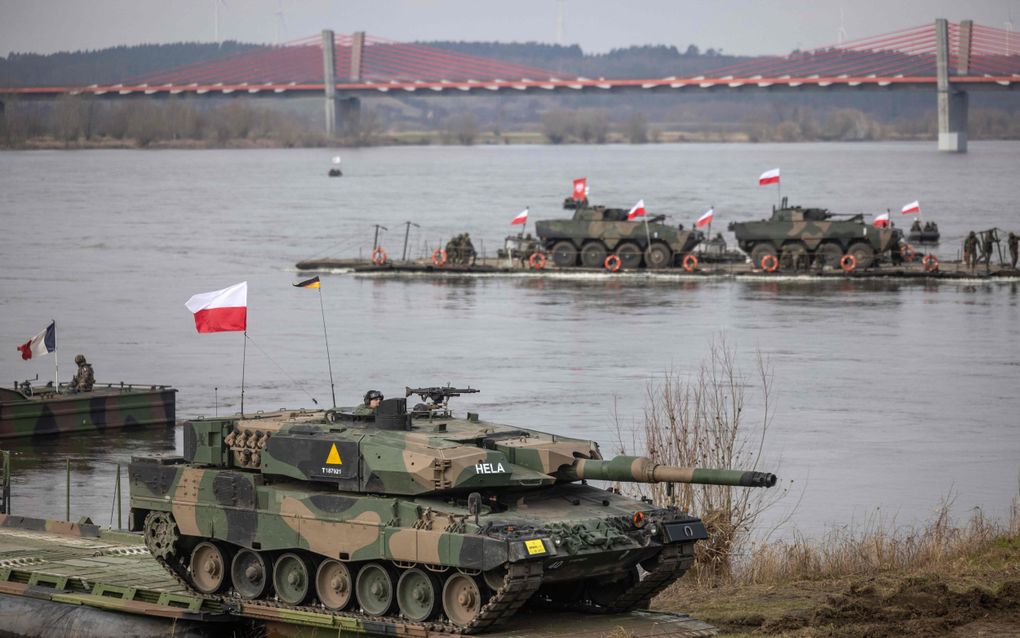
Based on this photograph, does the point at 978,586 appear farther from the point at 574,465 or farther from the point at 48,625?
the point at 48,625

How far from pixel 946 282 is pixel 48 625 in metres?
50.1

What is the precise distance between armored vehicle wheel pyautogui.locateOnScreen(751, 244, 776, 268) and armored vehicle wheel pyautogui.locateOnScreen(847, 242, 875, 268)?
288 cm

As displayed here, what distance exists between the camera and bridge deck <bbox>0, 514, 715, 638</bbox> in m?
17.9

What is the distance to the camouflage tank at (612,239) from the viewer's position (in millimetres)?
67688

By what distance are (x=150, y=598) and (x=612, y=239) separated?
49.5 m

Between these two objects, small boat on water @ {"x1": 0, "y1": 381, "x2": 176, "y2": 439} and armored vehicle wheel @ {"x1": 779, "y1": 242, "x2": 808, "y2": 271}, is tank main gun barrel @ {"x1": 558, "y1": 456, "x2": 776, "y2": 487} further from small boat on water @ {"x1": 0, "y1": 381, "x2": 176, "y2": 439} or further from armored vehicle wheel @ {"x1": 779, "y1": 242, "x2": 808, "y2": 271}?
armored vehicle wheel @ {"x1": 779, "y1": 242, "x2": 808, "y2": 271}

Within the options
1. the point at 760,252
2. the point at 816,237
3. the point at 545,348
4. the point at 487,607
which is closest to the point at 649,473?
the point at 487,607

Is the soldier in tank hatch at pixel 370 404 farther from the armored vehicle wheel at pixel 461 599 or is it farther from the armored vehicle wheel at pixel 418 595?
the armored vehicle wheel at pixel 461 599

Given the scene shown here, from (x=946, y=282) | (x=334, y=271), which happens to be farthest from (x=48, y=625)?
(x=334, y=271)

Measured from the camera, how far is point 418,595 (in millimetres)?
18078

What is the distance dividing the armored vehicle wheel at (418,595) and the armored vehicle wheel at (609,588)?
2.11 m

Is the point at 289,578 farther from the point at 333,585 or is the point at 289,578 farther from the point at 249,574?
the point at 333,585

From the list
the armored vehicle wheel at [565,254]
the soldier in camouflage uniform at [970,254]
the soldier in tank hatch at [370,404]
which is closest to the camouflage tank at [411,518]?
the soldier in tank hatch at [370,404]

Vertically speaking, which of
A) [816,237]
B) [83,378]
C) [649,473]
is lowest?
[83,378]
